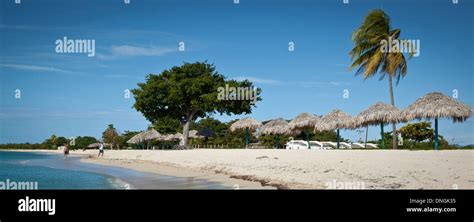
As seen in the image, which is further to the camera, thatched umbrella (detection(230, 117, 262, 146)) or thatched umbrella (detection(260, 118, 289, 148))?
thatched umbrella (detection(230, 117, 262, 146))

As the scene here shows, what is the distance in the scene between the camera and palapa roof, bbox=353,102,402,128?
2297cm

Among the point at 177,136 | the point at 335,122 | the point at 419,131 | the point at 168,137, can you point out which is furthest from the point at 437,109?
the point at 168,137

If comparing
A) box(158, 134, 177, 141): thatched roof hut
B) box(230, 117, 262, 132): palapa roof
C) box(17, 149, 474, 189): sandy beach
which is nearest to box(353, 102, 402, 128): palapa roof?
box(17, 149, 474, 189): sandy beach

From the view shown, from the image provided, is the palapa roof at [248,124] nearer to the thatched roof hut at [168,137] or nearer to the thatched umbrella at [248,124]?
the thatched umbrella at [248,124]

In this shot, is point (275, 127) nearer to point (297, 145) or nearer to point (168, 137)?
point (297, 145)

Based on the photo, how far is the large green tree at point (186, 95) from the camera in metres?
35.6

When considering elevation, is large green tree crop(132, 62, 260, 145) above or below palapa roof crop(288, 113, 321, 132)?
above

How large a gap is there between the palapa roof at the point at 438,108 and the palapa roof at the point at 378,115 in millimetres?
1383

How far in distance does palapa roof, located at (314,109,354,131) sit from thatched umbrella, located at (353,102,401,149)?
0.86 m

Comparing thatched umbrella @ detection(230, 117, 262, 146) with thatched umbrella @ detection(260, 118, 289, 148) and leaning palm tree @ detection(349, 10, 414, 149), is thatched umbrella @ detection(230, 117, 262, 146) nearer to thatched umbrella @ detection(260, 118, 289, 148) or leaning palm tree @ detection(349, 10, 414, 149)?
thatched umbrella @ detection(260, 118, 289, 148)

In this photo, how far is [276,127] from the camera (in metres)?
32.2

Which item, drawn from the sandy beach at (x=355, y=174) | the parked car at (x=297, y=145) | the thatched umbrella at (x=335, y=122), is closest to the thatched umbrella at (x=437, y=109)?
the thatched umbrella at (x=335, y=122)
